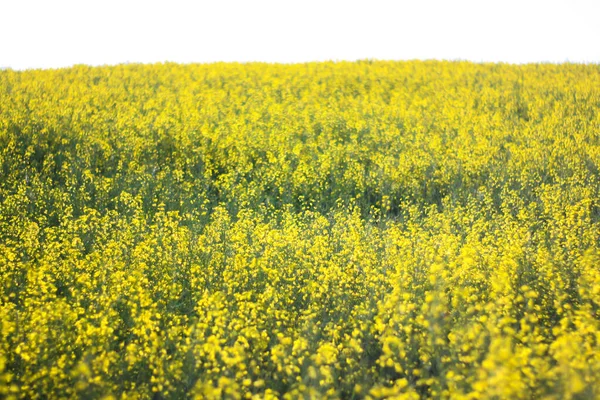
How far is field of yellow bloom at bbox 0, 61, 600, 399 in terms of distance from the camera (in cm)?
327

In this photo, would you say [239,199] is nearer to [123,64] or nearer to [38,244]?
[38,244]

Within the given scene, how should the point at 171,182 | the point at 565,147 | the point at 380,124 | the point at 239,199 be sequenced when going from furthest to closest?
the point at 380,124, the point at 565,147, the point at 171,182, the point at 239,199

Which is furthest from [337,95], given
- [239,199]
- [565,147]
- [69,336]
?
[69,336]

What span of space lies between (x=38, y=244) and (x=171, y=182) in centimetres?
291

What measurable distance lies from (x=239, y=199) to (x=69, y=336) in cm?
405

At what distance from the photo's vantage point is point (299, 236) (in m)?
5.88

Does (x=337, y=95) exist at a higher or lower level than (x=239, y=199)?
higher

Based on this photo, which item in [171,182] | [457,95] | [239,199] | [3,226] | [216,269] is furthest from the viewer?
[457,95]

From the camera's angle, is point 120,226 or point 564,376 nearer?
point 564,376

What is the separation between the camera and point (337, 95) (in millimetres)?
14570

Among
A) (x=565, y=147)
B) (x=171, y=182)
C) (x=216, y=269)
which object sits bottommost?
(x=216, y=269)

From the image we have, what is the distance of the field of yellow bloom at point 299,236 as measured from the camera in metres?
3.27

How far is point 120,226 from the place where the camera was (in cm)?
603

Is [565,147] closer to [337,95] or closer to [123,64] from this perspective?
[337,95]
